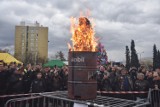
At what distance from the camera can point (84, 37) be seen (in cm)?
858

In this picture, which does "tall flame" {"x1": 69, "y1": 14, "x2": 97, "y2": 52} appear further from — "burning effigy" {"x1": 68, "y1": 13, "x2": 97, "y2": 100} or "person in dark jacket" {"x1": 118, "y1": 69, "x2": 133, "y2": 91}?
"person in dark jacket" {"x1": 118, "y1": 69, "x2": 133, "y2": 91}

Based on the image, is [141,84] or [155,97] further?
[141,84]

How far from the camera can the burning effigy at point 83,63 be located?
8133 mm

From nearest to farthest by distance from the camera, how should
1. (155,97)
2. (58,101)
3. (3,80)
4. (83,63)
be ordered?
(83,63) < (58,101) < (155,97) < (3,80)

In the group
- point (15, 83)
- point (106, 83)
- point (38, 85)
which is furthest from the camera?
point (106, 83)

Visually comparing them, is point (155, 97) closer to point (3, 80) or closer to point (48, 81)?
point (48, 81)

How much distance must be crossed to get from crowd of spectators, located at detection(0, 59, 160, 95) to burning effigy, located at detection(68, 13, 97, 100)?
174 cm

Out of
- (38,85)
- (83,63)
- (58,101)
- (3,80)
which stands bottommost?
(58,101)

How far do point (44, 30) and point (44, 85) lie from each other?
4496 inches

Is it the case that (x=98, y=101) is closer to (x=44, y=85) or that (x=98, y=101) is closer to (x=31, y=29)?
(x=44, y=85)

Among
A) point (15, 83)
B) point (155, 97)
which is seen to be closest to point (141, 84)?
point (155, 97)

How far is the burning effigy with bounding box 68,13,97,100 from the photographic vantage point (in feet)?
26.7

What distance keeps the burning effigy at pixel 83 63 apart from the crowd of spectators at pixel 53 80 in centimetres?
174

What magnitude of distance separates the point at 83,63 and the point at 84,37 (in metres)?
0.98
